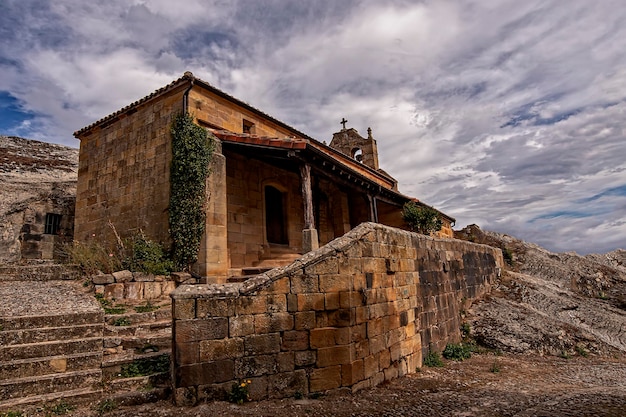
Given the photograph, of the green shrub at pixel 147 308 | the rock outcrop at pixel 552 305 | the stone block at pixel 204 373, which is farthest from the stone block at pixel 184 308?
the rock outcrop at pixel 552 305

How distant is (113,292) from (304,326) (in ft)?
→ 15.5

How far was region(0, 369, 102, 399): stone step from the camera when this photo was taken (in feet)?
13.3

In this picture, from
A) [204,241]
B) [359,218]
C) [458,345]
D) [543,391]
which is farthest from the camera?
[359,218]

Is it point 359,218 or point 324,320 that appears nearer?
point 324,320

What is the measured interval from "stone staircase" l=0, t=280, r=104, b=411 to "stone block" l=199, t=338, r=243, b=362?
1365 mm

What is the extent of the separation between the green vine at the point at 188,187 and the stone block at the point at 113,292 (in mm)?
1646

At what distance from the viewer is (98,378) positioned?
14.6 feet

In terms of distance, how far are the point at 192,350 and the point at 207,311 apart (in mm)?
441

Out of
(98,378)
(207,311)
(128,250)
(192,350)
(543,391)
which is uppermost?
(128,250)

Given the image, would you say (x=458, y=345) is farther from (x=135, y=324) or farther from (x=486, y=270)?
(x=135, y=324)

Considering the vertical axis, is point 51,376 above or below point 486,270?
below

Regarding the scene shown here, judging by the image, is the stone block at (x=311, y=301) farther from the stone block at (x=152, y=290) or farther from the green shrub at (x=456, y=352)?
the stone block at (x=152, y=290)

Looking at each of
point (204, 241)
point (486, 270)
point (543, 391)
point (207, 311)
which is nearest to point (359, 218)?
point (486, 270)

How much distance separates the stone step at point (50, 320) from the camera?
16.7 ft
